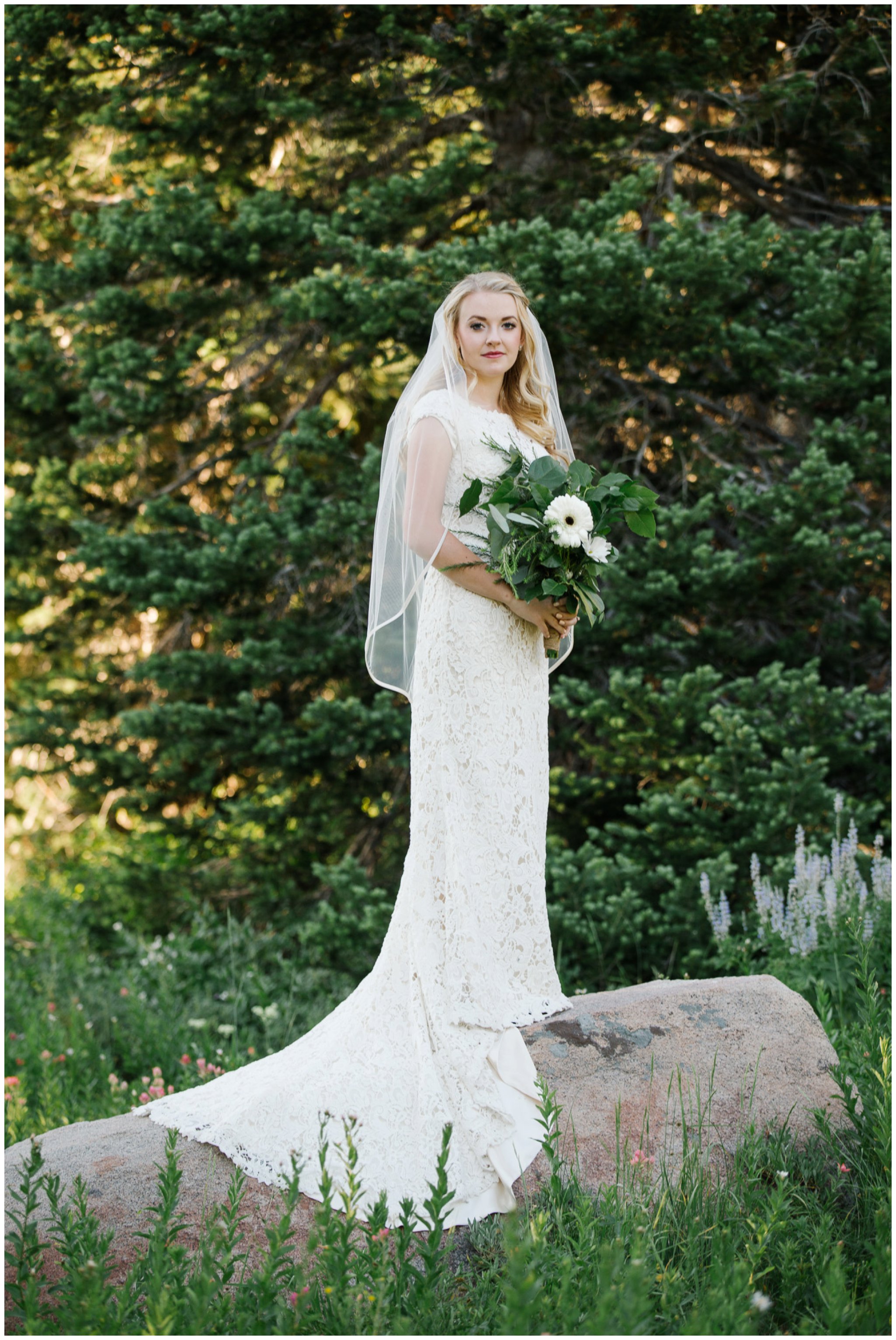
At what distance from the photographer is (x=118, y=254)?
6730 millimetres

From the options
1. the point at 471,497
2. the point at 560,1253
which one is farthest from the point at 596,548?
the point at 560,1253

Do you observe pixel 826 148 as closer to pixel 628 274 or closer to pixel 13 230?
pixel 628 274

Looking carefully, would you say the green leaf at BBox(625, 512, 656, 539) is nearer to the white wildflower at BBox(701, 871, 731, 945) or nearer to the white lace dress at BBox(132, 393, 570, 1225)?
the white lace dress at BBox(132, 393, 570, 1225)

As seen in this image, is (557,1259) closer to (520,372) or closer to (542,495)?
(542,495)

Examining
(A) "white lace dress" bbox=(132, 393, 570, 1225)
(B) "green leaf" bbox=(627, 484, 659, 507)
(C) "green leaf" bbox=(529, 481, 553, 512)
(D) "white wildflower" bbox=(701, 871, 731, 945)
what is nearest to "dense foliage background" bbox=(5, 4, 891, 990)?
(D) "white wildflower" bbox=(701, 871, 731, 945)

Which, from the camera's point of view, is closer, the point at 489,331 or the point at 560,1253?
the point at 560,1253

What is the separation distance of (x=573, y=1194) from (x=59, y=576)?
5865 mm

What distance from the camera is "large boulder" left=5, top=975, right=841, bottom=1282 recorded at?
10.3ft

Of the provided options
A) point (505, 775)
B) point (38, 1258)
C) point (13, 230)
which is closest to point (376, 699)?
point (505, 775)

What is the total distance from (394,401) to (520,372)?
12.8 ft

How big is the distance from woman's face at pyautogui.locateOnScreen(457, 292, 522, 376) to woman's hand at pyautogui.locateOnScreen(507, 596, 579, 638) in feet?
2.93

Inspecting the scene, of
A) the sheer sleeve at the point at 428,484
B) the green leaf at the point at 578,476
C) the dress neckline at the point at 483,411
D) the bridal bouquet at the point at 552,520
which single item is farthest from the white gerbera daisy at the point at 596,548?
the dress neckline at the point at 483,411

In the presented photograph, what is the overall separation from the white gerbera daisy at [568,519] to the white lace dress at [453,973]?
408mm

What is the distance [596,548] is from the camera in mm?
3428
